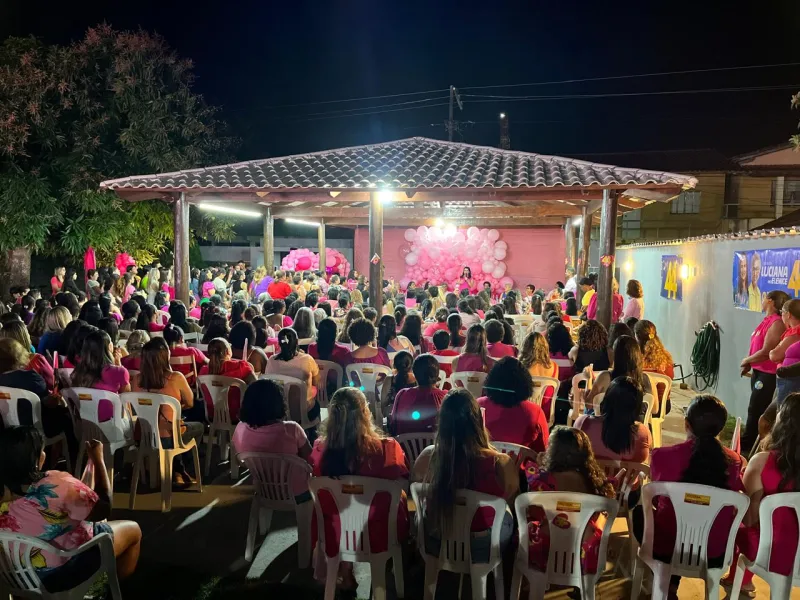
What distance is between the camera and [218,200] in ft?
33.9

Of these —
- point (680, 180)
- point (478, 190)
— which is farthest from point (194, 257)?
point (680, 180)

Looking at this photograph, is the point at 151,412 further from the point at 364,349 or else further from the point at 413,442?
the point at 364,349

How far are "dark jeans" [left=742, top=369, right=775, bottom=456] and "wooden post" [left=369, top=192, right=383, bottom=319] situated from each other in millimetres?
5215

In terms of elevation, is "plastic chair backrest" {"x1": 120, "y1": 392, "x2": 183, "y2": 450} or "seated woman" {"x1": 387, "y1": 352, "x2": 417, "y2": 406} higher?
"seated woman" {"x1": 387, "y1": 352, "x2": 417, "y2": 406}

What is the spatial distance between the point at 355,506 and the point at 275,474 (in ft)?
2.65

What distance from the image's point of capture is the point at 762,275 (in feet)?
22.2

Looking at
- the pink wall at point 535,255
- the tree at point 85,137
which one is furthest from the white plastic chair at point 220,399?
the pink wall at point 535,255

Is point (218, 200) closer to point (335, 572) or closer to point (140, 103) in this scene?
point (140, 103)

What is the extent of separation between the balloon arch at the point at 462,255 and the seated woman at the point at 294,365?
548 inches

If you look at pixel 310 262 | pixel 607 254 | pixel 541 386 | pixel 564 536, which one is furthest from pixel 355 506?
pixel 310 262

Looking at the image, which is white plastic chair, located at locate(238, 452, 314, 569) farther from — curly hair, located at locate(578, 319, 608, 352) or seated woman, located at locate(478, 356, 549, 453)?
curly hair, located at locate(578, 319, 608, 352)

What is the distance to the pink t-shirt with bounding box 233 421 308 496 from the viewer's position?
3811 millimetres

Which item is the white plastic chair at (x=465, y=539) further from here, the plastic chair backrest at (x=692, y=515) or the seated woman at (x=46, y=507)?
the seated woman at (x=46, y=507)

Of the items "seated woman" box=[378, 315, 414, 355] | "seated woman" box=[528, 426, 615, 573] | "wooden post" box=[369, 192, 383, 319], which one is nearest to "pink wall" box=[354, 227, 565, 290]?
"wooden post" box=[369, 192, 383, 319]
